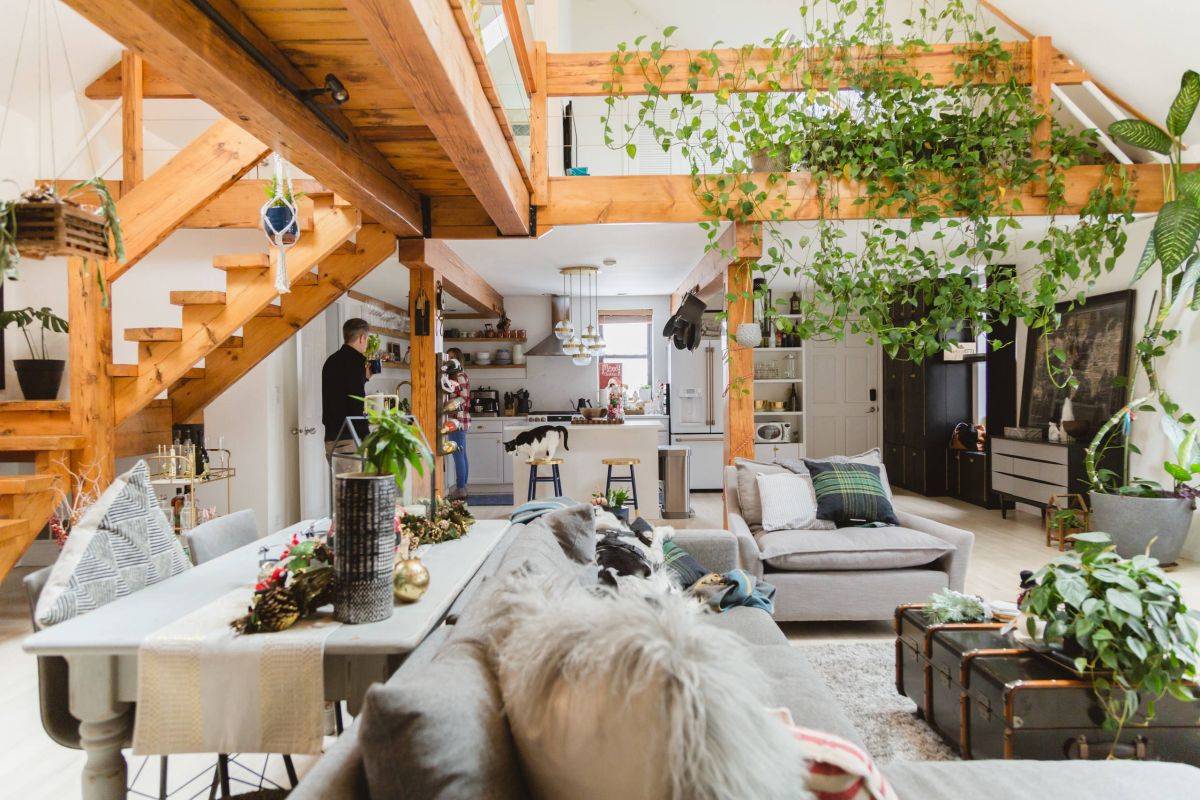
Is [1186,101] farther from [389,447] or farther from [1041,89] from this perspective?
[389,447]

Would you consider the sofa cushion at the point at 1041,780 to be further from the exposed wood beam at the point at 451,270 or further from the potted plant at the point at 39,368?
the potted plant at the point at 39,368

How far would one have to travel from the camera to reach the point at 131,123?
4254 mm

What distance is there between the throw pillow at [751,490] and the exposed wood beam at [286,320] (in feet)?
9.58

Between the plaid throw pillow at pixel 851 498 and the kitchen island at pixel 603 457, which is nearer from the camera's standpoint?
the plaid throw pillow at pixel 851 498

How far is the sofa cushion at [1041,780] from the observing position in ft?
4.63

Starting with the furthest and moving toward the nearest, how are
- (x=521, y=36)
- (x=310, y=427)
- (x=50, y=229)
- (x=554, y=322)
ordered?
(x=554, y=322), (x=310, y=427), (x=521, y=36), (x=50, y=229)

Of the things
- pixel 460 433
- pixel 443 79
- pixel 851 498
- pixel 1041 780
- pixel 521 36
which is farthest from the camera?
pixel 460 433

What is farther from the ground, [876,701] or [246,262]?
[246,262]

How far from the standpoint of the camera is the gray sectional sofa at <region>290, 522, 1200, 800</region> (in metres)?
0.90

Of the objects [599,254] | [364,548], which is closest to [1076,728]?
[364,548]

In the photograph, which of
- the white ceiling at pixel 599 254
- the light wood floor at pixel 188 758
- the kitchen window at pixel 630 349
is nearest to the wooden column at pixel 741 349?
the white ceiling at pixel 599 254

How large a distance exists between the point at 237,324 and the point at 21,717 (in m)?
2.24

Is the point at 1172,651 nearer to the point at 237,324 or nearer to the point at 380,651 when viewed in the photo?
the point at 380,651

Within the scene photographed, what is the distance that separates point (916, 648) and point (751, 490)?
4.94ft
